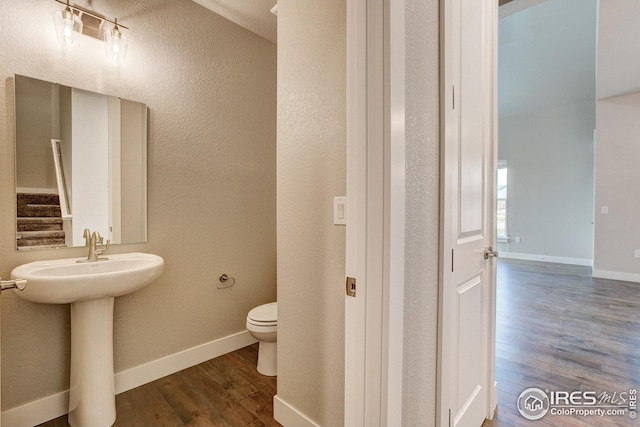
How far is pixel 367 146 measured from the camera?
2.79ft

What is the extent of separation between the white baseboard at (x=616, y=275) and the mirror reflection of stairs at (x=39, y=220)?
6.67 metres

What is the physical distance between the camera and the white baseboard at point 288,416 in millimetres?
1439

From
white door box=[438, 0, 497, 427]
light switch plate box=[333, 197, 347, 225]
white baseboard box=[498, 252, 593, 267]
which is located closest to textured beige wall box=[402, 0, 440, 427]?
white door box=[438, 0, 497, 427]

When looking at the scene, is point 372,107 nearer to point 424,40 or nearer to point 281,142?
point 424,40

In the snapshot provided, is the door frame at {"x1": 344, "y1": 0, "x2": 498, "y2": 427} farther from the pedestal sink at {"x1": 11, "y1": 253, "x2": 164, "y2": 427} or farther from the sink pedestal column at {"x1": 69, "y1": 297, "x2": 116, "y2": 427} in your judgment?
the sink pedestal column at {"x1": 69, "y1": 297, "x2": 116, "y2": 427}

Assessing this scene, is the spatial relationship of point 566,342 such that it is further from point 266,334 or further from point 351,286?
point 351,286

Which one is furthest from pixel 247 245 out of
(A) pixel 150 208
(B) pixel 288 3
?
(B) pixel 288 3

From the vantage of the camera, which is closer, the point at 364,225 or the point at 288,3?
the point at 364,225

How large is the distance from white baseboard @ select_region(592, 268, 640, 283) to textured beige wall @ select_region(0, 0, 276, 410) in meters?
5.24

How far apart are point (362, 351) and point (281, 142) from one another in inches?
43.3

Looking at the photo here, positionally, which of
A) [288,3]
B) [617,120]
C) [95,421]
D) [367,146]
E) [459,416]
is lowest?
[95,421]

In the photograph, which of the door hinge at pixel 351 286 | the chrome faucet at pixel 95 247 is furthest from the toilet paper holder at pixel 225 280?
the door hinge at pixel 351 286
